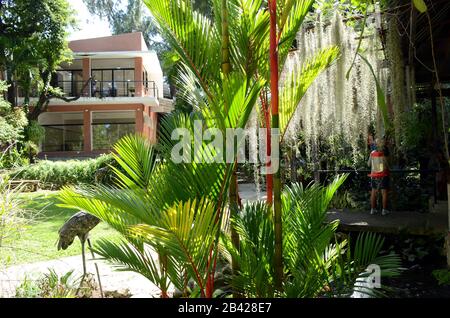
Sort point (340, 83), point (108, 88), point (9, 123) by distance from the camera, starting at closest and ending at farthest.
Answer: point (340, 83)
point (9, 123)
point (108, 88)

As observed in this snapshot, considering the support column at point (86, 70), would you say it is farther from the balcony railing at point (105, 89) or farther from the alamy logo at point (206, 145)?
the alamy logo at point (206, 145)

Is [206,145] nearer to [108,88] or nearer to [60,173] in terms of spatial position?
[60,173]

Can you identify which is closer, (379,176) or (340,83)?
(340,83)

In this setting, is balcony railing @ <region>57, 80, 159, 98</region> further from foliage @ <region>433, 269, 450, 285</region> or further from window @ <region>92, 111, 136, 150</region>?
foliage @ <region>433, 269, 450, 285</region>

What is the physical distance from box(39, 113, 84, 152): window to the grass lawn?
48.3ft

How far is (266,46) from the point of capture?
2.49 metres

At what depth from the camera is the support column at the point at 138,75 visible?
21.9 meters

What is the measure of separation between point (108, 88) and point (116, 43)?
263 centimetres

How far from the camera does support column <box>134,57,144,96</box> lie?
71.7 ft

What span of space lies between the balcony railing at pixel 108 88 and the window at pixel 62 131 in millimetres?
1691

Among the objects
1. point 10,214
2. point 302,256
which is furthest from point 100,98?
point 302,256

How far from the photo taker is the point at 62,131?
2419cm

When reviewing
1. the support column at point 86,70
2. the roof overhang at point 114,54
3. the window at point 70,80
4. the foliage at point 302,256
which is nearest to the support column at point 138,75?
the roof overhang at point 114,54

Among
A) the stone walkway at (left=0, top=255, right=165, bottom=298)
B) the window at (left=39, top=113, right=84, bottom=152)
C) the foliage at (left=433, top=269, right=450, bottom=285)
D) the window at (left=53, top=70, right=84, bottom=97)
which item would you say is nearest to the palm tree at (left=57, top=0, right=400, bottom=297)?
the stone walkway at (left=0, top=255, right=165, bottom=298)
